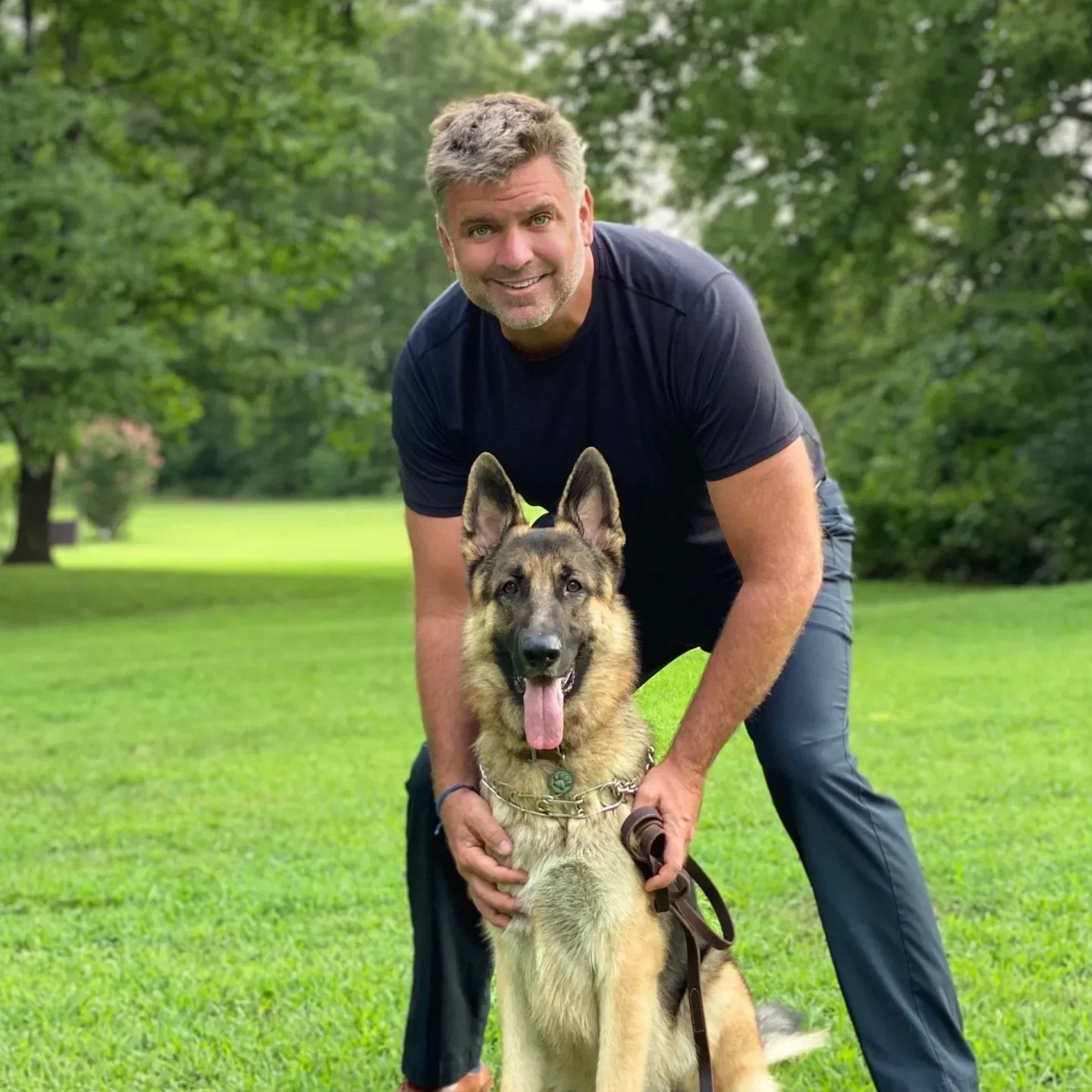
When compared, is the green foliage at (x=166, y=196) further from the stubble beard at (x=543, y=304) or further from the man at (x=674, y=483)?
the stubble beard at (x=543, y=304)

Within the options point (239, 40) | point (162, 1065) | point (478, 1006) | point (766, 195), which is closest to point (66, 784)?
point (162, 1065)

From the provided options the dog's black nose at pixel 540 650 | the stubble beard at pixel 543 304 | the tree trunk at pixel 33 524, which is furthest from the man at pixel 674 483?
the tree trunk at pixel 33 524

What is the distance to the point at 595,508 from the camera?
11.4 ft

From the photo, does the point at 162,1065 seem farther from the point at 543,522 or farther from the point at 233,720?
the point at 233,720

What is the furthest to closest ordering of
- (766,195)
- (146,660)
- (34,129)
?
(766,195) → (34,129) → (146,660)

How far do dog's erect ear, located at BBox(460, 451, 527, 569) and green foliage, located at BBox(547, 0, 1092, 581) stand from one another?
15.4 metres

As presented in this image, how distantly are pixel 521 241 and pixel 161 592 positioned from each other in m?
21.4

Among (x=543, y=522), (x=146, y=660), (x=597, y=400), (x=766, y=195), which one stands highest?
(x=766, y=195)

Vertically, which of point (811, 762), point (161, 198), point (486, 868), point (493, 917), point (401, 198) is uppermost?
point (401, 198)

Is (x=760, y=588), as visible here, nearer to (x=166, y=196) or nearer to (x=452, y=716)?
(x=452, y=716)

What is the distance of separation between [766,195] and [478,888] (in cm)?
1860

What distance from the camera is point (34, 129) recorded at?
19.0 m

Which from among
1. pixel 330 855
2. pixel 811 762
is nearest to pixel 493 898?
pixel 811 762

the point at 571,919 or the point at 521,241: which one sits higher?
the point at 521,241
